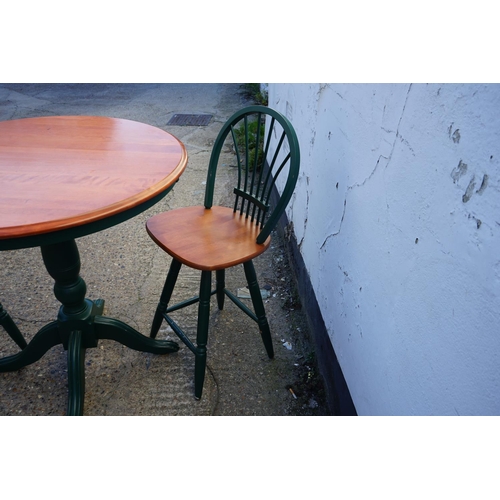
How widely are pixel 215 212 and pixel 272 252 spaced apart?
1.07m

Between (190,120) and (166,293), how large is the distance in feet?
13.0

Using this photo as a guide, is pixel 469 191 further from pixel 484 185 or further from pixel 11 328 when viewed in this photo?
pixel 11 328

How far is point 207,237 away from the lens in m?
1.66

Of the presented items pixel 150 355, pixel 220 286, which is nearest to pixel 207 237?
pixel 220 286

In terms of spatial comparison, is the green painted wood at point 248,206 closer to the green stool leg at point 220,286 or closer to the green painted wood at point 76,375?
the green stool leg at point 220,286

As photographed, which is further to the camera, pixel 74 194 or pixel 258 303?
pixel 258 303

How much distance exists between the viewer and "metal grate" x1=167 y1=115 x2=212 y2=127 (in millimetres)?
5199

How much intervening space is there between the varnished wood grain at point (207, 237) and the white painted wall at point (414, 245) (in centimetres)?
40

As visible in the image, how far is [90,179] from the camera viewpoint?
1.35m

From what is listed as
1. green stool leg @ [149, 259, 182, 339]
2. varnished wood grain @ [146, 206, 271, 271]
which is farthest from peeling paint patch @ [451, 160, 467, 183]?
green stool leg @ [149, 259, 182, 339]

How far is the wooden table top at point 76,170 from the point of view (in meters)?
1.14

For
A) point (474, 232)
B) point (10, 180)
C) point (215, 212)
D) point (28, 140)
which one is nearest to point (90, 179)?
point (10, 180)

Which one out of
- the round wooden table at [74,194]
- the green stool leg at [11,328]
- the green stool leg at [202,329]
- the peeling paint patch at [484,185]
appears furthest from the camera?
the green stool leg at [11,328]

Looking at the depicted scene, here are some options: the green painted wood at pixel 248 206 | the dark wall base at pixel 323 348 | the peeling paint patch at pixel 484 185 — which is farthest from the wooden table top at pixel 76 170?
the dark wall base at pixel 323 348
